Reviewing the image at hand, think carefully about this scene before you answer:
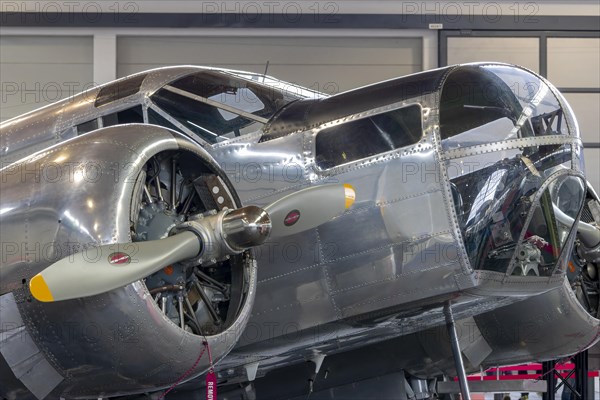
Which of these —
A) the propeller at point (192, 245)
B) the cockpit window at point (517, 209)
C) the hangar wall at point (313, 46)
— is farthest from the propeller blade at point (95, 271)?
the hangar wall at point (313, 46)

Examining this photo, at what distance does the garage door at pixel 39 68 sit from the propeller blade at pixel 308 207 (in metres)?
14.8

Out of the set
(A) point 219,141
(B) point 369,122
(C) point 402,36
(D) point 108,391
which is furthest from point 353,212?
→ (C) point 402,36

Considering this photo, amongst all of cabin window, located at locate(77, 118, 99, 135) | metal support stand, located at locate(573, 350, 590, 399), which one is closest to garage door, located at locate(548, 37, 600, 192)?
metal support stand, located at locate(573, 350, 590, 399)

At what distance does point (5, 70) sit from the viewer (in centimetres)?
2169

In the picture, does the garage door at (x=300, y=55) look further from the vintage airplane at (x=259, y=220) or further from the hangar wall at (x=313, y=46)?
the vintage airplane at (x=259, y=220)

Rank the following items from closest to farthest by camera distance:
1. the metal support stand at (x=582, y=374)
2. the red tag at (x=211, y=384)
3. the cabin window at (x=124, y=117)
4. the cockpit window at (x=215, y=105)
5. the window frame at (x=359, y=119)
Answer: the red tag at (x=211, y=384) < the window frame at (x=359, y=119) < the cockpit window at (x=215, y=105) < the cabin window at (x=124, y=117) < the metal support stand at (x=582, y=374)

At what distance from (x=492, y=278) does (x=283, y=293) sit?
5.65 feet

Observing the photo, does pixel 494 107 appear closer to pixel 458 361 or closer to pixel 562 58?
pixel 458 361

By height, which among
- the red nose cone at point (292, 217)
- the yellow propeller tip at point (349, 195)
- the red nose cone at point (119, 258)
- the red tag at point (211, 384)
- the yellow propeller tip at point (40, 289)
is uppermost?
the yellow propeller tip at point (349, 195)

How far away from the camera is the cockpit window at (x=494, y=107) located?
26.6ft

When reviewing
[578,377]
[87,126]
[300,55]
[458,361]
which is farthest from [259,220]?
[300,55]

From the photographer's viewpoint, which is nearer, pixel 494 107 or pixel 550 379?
pixel 494 107

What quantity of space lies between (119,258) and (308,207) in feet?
5.52

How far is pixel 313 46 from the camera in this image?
861 inches
